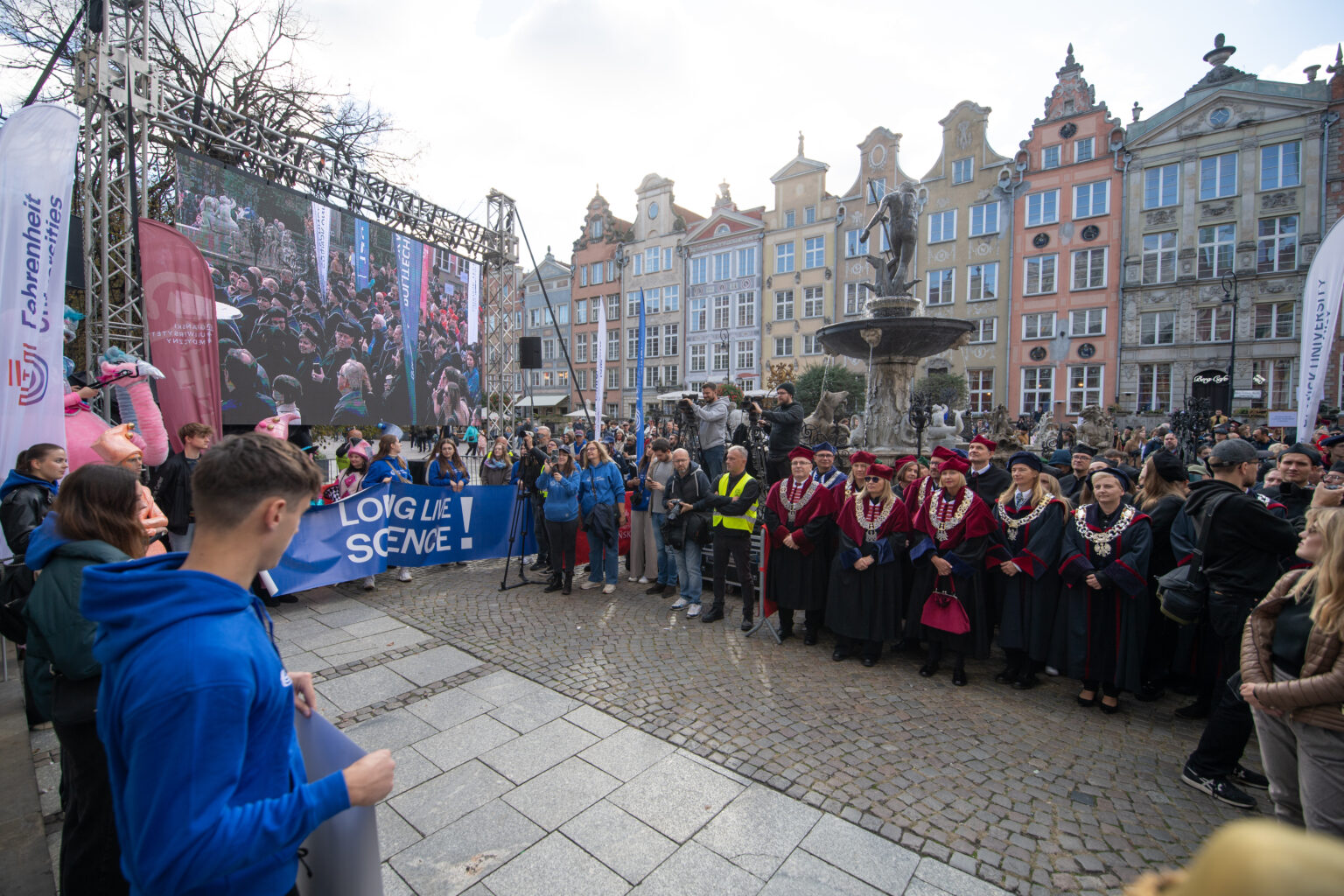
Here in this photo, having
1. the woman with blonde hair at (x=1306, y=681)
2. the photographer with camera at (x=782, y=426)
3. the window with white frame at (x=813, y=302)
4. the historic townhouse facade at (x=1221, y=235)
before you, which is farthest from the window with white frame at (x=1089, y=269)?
the woman with blonde hair at (x=1306, y=681)

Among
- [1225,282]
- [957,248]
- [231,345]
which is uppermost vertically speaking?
[957,248]

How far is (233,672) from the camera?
53.3 inches

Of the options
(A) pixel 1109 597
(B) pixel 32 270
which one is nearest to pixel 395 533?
(B) pixel 32 270

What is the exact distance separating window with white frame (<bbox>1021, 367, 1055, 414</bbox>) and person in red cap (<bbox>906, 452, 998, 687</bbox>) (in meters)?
31.5

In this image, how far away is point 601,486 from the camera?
780 centimetres

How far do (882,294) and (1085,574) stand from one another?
8184 millimetres

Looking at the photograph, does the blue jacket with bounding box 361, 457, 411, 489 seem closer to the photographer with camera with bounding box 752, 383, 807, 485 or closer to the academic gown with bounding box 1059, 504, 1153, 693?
the photographer with camera with bounding box 752, 383, 807, 485

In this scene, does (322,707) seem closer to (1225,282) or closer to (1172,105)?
(1225,282)

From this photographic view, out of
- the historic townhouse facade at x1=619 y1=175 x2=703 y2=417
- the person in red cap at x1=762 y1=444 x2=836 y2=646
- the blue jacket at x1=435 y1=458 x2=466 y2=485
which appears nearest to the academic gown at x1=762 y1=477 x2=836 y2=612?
the person in red cap at x1=762 y1=444 x2=836 y2=646

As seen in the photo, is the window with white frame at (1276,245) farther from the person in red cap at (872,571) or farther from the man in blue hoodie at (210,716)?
the man in blue hoodie at (210,716)

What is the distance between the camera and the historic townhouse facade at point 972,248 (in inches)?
1331

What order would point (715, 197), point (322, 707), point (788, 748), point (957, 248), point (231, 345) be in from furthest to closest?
point (715, 197), point (957, 248), point (231, 345), point (322, 707), point (788, 748)

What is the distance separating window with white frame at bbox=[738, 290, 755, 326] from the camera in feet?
137

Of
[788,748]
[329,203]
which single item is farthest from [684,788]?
[329,203]
